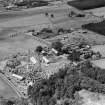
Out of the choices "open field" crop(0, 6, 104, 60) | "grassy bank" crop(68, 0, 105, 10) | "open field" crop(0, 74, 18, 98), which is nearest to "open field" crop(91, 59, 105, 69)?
"open field" crop(0, 6, 104, 60)

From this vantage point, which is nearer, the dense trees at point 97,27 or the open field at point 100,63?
the open field at point 100,63

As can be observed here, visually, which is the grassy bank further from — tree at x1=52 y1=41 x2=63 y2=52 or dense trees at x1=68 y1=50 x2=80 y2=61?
dense trees at x1=68 y1=50 x2=80 y2=61

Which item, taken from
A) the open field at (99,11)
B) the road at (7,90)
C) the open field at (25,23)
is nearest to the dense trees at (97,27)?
the open field at (25,23)

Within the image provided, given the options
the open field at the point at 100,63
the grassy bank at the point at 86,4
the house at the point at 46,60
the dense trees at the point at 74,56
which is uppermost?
the grassy bank at the point at 86,4

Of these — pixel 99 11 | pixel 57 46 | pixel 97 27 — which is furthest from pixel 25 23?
pixel 99 11

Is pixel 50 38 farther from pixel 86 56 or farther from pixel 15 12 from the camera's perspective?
pixel 15 12

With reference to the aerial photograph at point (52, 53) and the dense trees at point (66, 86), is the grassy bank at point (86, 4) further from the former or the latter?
the dense trees at point (66, 86)

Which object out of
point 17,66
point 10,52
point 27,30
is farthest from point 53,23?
point 17,66
